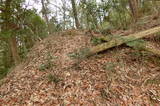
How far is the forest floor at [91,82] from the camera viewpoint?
3.56 metres

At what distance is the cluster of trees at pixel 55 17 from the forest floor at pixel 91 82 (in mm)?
2942

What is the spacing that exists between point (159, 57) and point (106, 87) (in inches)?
81.5

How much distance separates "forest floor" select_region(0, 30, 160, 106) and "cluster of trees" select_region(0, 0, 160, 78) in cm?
294

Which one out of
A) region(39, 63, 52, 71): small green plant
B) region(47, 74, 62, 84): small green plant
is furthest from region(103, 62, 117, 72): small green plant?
region(39, 63, 52, 71): small green plant

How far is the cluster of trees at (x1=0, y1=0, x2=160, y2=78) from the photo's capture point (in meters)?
7.95

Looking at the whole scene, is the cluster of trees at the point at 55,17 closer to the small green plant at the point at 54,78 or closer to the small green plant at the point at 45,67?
the small green plant at the point at 45,67

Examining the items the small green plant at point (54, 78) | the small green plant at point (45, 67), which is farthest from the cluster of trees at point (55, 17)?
the small green plant at point (54, 78)

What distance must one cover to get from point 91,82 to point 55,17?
8.83 m

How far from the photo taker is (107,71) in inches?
171

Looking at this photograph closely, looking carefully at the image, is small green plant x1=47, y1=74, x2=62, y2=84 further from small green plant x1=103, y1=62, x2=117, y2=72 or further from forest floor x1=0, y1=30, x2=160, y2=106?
small green plant x1=103, y1=62, x2=117, y2=72

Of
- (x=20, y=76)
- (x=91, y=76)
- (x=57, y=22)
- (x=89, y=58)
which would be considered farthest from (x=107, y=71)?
(x=57, y=22)

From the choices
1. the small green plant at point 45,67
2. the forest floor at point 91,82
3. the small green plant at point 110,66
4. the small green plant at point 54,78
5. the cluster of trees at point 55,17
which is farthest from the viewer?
the cluster of trees at point 55,17

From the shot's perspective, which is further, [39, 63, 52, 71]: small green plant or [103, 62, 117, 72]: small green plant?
[39, 63, 52, 71]: small green plant

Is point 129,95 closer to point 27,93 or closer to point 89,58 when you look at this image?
point 89,58
